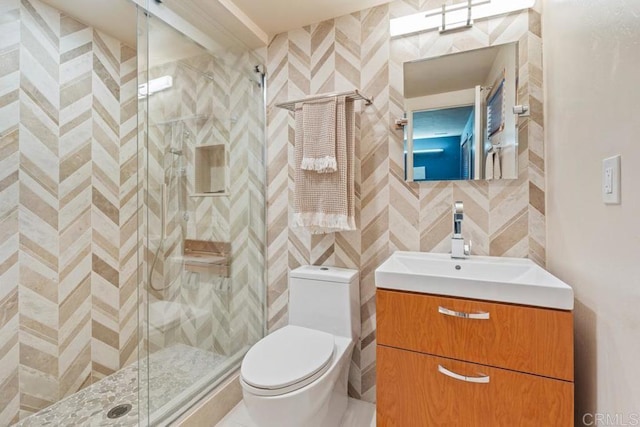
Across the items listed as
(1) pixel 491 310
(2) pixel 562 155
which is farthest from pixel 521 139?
(1) pixel 491 310

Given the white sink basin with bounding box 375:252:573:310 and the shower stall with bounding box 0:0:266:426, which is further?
the shower stall with bounding box 0:0:266:426

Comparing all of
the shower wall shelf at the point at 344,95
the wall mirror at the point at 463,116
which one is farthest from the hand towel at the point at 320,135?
the wall mirror at the point at 463,116

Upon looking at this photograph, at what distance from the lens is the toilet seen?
112 centimetres

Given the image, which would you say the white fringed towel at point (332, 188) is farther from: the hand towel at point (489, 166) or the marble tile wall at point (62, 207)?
the marble tile wall at point (62, 207)

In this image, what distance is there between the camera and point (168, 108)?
1485 millimetres

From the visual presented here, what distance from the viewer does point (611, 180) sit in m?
0.84

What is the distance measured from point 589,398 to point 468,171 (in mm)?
979

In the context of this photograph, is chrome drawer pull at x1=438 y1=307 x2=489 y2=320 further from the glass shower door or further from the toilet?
the glass shower door

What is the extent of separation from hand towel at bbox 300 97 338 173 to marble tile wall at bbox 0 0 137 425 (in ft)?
4.13

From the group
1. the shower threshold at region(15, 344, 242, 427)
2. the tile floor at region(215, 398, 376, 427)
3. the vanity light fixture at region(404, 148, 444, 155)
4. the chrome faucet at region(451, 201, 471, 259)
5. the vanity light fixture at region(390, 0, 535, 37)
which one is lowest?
the tile floor at region(215, 398, 376, 427)

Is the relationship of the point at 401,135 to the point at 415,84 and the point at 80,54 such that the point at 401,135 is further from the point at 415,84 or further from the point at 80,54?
the point at 80,54

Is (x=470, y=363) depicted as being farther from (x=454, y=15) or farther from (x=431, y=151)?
(x=454, y=15)

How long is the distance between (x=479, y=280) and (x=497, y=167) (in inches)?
26.7

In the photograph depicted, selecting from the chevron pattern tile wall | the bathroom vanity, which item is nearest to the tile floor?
the chevron pattern tile wall
